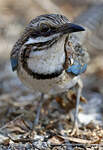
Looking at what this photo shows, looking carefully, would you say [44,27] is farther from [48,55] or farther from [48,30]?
[48,55]

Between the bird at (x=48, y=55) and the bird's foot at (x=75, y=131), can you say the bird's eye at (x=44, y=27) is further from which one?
the bird's foot at (x=75, y=131)

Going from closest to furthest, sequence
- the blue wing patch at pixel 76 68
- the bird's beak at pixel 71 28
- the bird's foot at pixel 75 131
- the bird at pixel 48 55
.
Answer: the bird's beak at pixel 71 28
the bird at pixel 48 55
the blue wing patch at pixel 76 68
the bird's foot at pixel 75 131

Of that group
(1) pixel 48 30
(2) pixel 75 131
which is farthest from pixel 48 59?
(2) pixel 75 131

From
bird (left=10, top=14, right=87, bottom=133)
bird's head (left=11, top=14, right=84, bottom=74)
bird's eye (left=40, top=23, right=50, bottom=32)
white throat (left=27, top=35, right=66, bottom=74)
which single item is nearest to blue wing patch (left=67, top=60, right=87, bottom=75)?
bird (left=10, top=14, right=87, bottom=133)

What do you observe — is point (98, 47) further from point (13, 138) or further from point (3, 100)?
point (13, 138)

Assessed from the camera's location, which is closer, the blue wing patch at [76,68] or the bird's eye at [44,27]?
the bird's eye at [44,27]

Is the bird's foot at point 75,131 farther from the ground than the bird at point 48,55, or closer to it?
closer to it

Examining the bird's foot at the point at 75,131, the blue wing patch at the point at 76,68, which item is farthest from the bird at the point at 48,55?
the bird's foot at the point at 75,131

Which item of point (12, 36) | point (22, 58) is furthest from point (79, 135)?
point (12, 36)
